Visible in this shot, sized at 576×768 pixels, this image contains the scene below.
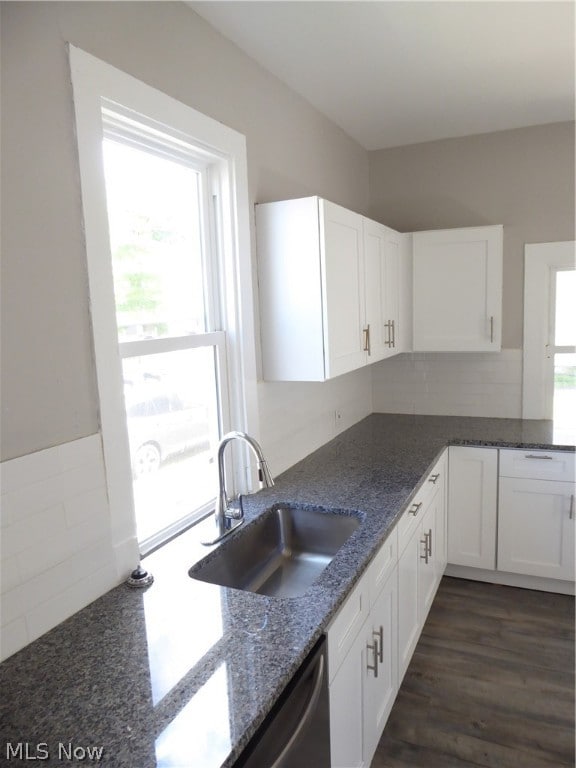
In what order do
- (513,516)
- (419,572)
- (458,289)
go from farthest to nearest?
(458,289), (513,516), (419,572)

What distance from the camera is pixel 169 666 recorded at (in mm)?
1175

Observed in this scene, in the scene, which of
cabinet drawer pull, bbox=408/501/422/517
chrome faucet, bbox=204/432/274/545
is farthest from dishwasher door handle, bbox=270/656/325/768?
cabinet drawer pull, bbox=408/501/422/517

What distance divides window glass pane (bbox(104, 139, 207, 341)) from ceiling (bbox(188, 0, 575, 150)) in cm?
58

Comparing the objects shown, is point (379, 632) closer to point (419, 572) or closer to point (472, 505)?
point (419, 572)

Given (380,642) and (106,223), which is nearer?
(106,223)

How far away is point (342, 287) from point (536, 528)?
5.68ft

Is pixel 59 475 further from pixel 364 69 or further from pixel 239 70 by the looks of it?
pixel 364 69

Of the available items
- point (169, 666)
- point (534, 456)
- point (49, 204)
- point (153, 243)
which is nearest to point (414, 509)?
point (534, 456)

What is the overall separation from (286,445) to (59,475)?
1.36 meters

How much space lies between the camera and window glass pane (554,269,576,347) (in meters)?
3.24

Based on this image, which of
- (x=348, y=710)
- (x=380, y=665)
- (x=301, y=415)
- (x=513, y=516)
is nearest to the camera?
A: (x=348, y=710)

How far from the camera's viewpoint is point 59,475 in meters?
1.33

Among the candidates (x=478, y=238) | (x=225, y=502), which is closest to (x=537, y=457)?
A: (x=478, y=238)

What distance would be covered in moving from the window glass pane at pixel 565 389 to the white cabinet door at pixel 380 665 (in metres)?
1.88
